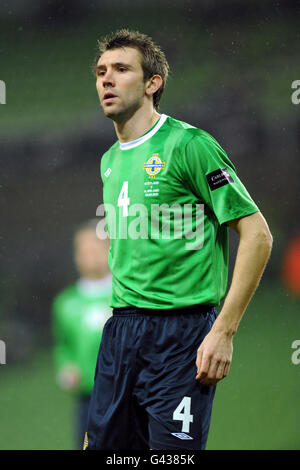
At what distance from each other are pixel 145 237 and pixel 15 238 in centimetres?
319

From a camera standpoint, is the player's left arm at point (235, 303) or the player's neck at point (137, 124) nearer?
the player's left arm at point (235, 303)

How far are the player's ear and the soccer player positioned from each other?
0.08 m

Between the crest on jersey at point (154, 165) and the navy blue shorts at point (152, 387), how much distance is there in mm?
415

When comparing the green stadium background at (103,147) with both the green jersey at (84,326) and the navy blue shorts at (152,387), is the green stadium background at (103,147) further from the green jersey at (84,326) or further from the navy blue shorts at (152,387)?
the navy blue shorts at (152,387)

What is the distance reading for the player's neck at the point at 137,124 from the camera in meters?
2.09

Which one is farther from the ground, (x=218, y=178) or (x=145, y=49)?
(x=145, y=49)

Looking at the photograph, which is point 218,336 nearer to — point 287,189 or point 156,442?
point 156,442

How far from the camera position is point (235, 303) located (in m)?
1.77

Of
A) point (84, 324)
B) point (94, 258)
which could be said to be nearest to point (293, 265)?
point (94, 258)

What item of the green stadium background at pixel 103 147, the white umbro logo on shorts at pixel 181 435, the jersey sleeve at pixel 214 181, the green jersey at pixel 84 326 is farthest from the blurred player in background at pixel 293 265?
the white umbro logo on shorts at pixel 181 435

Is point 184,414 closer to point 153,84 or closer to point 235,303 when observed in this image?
point 235,303

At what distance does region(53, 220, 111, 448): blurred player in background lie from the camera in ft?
10.8

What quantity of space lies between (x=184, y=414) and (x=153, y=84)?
1064 mm

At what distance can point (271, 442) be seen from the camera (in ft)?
14.6
